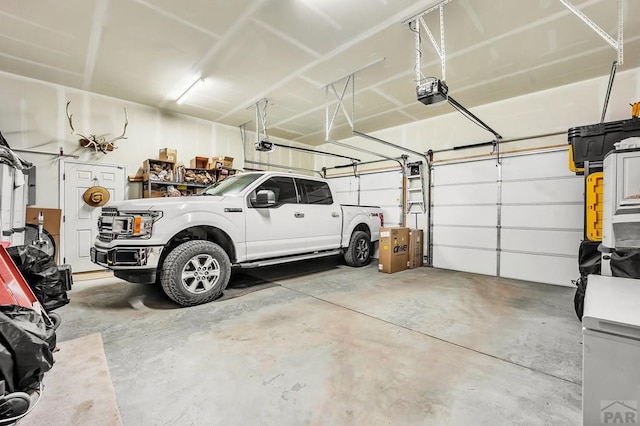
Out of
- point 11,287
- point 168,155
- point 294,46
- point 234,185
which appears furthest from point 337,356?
point 168,155

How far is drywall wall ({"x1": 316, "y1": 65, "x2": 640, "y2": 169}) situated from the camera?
4.46 meters

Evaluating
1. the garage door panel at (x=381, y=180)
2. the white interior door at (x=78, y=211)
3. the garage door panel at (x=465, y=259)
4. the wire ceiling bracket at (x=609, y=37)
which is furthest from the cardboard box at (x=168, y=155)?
the wire ceiling bracket at (x=609, y=37)

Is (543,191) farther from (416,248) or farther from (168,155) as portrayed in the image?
(168,155)

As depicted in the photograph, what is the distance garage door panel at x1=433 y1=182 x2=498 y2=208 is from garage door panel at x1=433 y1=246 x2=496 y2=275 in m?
1.07

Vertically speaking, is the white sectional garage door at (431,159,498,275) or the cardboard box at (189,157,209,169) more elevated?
the cardboard box at (189,157,209,169)

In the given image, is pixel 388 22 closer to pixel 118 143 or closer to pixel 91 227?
pixel 118 143

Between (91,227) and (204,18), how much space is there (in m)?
4.72

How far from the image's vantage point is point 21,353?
4.85ft

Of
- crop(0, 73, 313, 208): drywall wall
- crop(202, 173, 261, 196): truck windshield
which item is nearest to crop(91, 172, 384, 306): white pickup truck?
crop(202, 173, 261, 196): truck windshield

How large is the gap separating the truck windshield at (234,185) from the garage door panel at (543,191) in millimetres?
4958

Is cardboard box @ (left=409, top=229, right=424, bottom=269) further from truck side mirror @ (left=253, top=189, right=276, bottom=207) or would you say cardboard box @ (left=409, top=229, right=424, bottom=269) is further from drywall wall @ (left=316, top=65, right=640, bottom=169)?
truck side mirror @ (left=253, top=189, right=276, bottom=207)

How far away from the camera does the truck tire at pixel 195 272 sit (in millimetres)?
3280

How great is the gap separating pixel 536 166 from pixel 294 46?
4.91m

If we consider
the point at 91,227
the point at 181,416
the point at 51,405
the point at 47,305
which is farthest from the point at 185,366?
the point at 91,227
